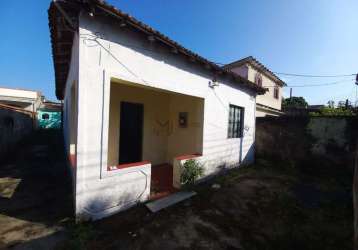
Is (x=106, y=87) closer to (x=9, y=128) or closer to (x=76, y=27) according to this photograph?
(x=76, y=27)

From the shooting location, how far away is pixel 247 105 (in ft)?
27.0

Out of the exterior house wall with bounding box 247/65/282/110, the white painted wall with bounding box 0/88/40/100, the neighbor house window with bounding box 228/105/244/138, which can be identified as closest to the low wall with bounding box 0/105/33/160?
the neighbor house window with bounding box 228/105/244/138

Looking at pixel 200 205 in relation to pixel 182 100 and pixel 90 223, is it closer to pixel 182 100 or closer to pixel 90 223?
pixel 90 223

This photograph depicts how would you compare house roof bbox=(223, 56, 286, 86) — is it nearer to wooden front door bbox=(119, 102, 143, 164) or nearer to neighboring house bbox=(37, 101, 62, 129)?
wooden front door bbox=(119, 102, 143, 164)

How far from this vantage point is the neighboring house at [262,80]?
1271cm

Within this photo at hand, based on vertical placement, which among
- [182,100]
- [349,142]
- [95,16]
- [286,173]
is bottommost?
[286,173]

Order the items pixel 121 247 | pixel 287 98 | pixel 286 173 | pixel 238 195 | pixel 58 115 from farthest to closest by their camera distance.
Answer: pixel 287 98 < pixel 58 115 < pixel 286 173 < pixel 238 195 < pixel 121 247

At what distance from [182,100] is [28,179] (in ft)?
18.9

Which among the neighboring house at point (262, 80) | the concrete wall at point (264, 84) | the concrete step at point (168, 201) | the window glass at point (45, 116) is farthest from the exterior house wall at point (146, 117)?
the window glass at point (45, 116)

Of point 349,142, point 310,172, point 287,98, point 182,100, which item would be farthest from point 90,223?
point 287,98

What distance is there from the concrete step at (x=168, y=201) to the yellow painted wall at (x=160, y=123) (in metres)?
1.56

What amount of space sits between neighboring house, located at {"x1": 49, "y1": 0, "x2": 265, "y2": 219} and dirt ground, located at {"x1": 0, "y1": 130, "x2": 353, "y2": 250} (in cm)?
51

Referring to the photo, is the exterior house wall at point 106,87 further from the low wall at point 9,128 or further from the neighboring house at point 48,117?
the neighboring house at point 48,117

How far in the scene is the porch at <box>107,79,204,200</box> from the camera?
5.71 m
